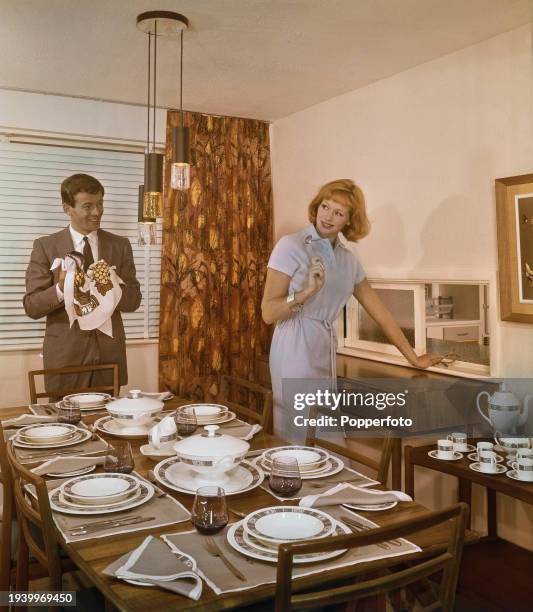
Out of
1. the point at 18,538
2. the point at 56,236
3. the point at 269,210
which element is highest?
the point at 269,210

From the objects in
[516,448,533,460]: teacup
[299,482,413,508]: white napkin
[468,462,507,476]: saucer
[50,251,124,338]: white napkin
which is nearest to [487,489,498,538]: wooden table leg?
[468,462,507,476]: saucer

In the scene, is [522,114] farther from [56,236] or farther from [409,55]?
[56,236]

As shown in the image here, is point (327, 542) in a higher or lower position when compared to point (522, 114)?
lower

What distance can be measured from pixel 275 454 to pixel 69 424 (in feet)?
2.80

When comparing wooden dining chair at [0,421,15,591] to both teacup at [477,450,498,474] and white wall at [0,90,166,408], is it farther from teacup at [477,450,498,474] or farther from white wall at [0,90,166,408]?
white wall at [0,90,166,408]

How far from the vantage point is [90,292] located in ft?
11.3

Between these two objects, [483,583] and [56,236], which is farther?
[56,236]

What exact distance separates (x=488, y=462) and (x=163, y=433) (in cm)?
121

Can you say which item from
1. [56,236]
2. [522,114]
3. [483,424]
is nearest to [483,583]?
[483,424]

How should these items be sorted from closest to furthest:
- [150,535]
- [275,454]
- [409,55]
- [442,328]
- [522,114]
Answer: [150,535] < [275,454] < [522,114] < [409,55] < [442,328]

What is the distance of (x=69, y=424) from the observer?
2332mm

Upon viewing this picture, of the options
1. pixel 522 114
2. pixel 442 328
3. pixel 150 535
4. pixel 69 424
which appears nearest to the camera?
pixel 150 535

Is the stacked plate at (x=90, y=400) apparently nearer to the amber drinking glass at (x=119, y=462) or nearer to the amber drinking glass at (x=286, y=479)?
the amber drinking glass at (x=119, y=462)

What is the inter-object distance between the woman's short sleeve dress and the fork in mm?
1579
